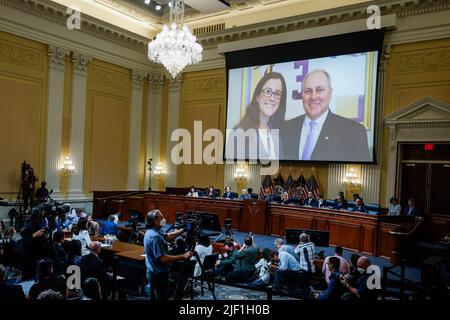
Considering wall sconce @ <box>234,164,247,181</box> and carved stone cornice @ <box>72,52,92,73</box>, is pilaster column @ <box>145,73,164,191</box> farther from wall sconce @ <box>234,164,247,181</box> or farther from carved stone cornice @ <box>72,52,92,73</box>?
wall sconce @ <box>234,164,247,181</box>

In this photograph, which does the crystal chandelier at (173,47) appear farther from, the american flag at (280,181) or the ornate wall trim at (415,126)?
the ornate wall trim at (415,126)

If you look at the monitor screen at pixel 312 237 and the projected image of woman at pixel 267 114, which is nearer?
the monitor screen at pixel 312 237

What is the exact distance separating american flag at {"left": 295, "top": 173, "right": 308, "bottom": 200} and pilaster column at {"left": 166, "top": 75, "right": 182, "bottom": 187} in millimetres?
5703

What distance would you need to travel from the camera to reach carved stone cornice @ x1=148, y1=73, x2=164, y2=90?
1805cm

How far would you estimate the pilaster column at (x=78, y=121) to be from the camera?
14914 mm

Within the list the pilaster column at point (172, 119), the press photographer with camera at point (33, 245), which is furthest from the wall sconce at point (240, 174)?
the press photographer with camera at point (33, 245)

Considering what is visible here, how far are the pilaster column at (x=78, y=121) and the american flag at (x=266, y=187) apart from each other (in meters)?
6.66

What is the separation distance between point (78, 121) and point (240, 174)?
6424 millimetres

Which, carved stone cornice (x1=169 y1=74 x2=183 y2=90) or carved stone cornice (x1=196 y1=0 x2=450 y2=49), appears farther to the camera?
carved stone cornice (x1=169 y1=74 x2=183 y2=90)

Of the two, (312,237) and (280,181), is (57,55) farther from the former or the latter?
(312,237)

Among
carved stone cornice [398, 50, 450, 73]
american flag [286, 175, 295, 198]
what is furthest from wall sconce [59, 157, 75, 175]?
carved stone cornice [398, 50, 450, 73]

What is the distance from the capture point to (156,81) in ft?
59.5

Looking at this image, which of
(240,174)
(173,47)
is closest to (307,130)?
(240,174)

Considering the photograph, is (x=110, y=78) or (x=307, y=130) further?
(x=110, y=78)
